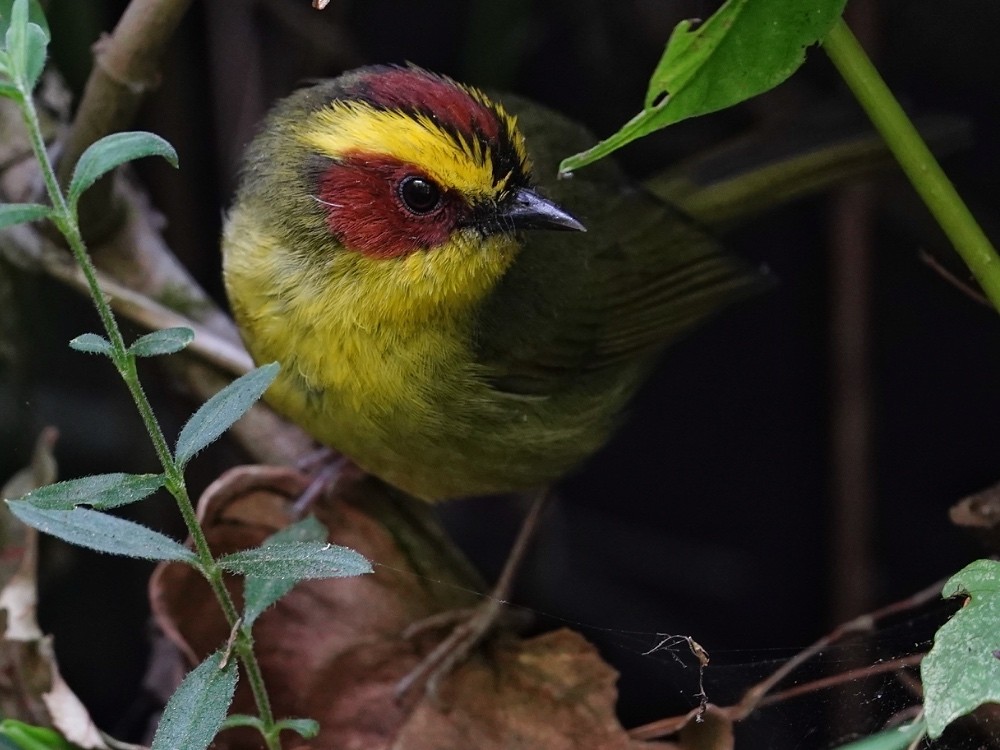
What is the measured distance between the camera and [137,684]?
256 cm

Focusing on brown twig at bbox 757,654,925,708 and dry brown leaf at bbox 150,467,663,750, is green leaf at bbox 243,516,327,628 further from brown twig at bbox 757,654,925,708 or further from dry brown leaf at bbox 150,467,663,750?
brown twig at bbox 757,654,925,708

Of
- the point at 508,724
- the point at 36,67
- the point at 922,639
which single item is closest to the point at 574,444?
the point at 508,724

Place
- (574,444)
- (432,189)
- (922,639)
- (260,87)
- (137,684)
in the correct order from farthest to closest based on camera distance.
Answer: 1. (260,87)
2. (137,684)
3. (574,444)
4. (432,189)
5. (922,639)

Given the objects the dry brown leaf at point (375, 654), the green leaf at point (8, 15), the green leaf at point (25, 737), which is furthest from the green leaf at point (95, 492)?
the green leaf at point (8, 15)

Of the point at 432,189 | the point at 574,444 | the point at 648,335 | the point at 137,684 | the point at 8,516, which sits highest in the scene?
the point at 432,189

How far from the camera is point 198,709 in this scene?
1.20 metres

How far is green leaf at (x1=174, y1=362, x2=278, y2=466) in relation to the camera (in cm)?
120

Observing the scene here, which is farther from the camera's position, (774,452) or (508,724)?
(774,452)

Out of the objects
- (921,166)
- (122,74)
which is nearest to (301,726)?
(921,166)

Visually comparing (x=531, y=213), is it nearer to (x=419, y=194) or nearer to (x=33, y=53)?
(x=419, y=194)

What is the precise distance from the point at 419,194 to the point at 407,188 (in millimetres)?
Answer: 20

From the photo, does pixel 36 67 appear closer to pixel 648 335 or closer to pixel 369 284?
pixel 369 284

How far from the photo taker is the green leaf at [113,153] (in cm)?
117

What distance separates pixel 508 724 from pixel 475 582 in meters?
0.43
